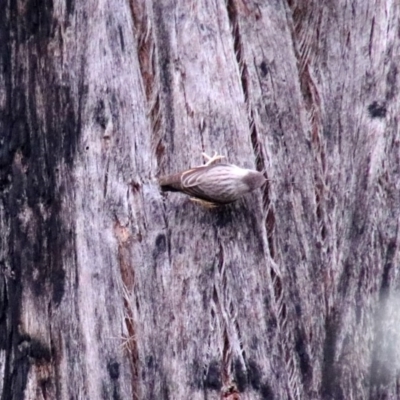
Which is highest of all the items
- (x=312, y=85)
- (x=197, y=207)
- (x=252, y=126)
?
(x=312, y=85)

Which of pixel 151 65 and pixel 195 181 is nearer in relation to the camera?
pixel 195 181

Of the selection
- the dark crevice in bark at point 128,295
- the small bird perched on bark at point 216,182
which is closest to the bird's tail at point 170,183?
the small bird perched on bark at point 216,182

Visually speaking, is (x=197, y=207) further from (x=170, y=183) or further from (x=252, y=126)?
(x=252, y=126)

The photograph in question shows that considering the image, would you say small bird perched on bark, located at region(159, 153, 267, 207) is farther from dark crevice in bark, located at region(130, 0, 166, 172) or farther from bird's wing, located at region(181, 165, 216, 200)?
dark crevice in bark, located at region(130, 0, 166, 172)

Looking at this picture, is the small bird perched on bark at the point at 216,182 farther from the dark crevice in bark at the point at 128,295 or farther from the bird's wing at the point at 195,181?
the dark crevice in bark at the point at 128,295

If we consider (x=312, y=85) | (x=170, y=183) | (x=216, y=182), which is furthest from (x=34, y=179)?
(x=312, y=85)

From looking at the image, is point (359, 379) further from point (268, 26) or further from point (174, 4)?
point (174, 4)

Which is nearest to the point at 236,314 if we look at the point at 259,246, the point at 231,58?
the point at 259,246

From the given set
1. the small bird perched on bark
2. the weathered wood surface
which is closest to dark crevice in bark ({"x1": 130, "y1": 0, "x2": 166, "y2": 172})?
the weathered wood surface
